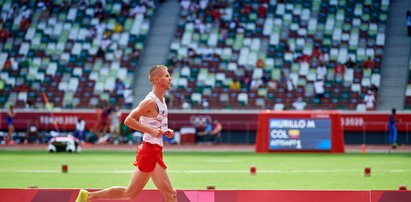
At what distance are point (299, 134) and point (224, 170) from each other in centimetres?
959

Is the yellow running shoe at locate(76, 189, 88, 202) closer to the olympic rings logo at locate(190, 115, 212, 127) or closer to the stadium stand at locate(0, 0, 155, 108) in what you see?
the olympic rings logo at locate(190, 115, 212, 127)

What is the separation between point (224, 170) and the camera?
79.3ft

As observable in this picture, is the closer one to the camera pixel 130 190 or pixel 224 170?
pixel 130 190

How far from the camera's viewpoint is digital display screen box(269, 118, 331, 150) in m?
33.2

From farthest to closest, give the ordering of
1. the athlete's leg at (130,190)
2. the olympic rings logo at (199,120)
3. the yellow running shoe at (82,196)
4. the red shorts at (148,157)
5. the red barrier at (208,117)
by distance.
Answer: the olympic rings logo at (199,120) < the red barrier at (208,117) < the yellow running shoe at (82,196) < the athlete's leg at (130,190) < the red shorts at (148,157)

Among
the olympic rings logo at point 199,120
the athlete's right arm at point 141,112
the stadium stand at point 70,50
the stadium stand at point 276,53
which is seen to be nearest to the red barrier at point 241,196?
the athlete's right arm at point 141,112

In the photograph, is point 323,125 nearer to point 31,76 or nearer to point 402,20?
point 402,20

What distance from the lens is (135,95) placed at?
145 feet

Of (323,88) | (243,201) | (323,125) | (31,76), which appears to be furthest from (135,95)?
(243,201)

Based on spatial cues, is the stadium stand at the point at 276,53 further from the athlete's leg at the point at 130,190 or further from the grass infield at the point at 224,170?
the athlete's leg at the point at 130,190

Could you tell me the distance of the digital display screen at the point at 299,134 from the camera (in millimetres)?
33156

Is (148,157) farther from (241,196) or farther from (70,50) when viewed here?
(70,50)

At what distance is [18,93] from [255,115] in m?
11.8

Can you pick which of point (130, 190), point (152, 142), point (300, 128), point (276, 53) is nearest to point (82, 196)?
point (130, 190)
